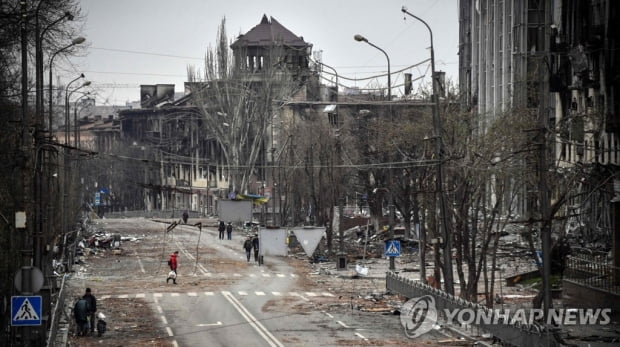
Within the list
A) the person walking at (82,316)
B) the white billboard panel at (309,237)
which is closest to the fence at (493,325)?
the person walking at (82,316)

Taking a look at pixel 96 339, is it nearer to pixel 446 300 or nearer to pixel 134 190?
pixel 446 300

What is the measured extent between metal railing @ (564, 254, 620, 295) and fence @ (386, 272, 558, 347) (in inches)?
194

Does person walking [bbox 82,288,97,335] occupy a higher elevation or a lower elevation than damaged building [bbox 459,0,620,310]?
lower

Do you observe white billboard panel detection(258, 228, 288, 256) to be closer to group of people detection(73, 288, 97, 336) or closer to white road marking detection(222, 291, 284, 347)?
white road marking detection(222, 291, 284, 347)

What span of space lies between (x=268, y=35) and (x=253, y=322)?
98.4 meters

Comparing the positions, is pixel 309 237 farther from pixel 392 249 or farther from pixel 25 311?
pixel 25 311

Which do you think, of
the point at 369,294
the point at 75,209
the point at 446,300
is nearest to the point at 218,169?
the point at 75,209

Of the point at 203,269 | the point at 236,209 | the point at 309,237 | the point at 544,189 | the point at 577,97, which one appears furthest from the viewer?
the point at 236,209

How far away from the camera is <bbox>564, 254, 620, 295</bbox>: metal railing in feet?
128

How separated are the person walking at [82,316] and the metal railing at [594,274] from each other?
609 inches

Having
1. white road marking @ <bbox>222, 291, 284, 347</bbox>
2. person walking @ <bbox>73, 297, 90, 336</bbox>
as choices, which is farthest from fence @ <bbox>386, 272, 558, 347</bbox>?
person walking @ <bbox>73, 297, 90, 336</bbox>

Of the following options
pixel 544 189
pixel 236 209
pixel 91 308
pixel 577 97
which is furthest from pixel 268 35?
pixel 544 189

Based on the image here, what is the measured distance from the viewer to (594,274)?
133ft

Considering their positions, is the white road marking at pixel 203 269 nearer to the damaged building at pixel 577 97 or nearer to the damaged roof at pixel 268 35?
the damaged building at pixel 577 97
